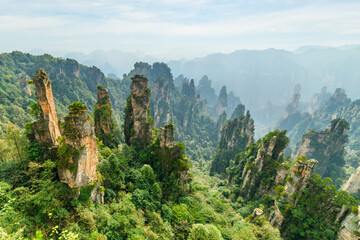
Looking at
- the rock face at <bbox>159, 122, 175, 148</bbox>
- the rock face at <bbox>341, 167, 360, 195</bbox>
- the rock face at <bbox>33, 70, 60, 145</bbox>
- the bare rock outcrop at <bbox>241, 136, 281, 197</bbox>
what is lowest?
the rock face at <bbox>341, 167, 360, 195</bbox>

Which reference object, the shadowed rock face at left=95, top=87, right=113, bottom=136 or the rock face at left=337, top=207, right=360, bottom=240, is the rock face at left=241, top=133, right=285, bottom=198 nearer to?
the rock face at left=337, top=207, right=360, bottom=240

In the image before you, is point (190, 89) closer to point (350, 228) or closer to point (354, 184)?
point (354, 184)

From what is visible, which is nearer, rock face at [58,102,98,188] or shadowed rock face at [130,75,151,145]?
rock face at [58,102,98,188]

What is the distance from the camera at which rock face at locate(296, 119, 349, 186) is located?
204 ft

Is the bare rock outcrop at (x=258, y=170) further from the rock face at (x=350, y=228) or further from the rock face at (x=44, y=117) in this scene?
the rock face at (x=44, y=117)

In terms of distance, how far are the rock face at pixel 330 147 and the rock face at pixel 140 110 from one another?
222 ft

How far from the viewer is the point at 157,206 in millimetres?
21766

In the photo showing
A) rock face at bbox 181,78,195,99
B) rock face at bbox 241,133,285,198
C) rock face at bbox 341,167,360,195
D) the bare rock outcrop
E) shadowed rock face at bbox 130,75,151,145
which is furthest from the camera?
rock face at bbox 181,78,195,99

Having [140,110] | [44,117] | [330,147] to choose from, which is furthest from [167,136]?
[330,147]

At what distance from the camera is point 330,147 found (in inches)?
2532

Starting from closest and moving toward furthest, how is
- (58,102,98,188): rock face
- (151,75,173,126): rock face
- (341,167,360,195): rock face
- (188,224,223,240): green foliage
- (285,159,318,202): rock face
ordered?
(58,102,98,188): rock face → (188,224,223,240): green foliage → (285,159,318,202): rock face → (341,167,360,195): rock face → (151,75,173,126): rock face

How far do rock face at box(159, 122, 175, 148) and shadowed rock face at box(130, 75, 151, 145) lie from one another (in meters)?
4.84

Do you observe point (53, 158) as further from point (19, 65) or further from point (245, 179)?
point (19, 65)

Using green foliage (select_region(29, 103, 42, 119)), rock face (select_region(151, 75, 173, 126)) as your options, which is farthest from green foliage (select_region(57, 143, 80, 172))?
rock face (select_region(151, 75, 173, 126))
